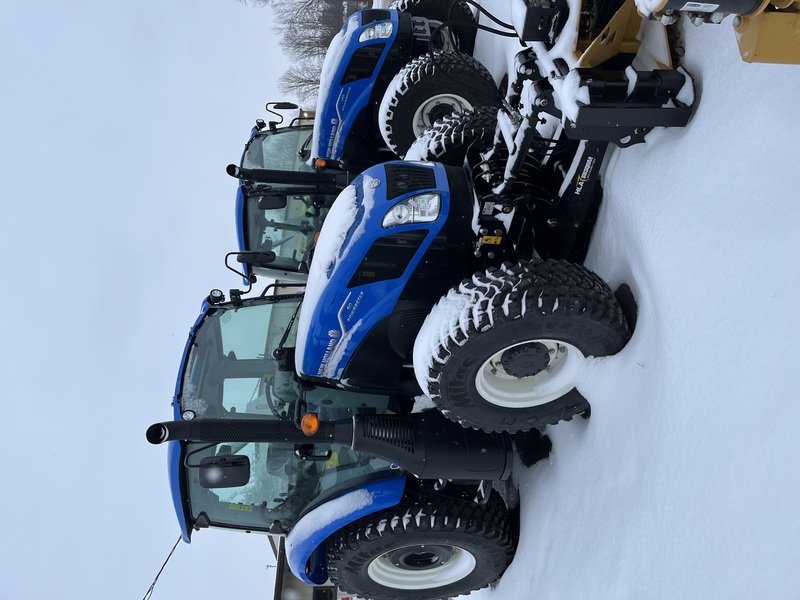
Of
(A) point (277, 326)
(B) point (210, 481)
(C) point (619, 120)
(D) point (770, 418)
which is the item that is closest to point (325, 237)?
(A) point (277, 326)

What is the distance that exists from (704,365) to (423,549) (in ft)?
6.32

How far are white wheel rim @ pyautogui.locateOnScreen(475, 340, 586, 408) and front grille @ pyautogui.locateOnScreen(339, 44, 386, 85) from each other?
3087mm

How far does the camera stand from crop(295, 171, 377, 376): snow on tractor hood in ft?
9.18

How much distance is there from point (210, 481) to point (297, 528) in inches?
26.6

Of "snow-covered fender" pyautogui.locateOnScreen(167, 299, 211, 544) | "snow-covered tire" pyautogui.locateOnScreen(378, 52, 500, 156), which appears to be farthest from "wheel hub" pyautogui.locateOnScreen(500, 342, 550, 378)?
"snow-covered tire" pyautogui.locateOnScreen(378, 52, 500, 156)

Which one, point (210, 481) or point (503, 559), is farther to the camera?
point (503, 559)

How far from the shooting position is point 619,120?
2.27 metres

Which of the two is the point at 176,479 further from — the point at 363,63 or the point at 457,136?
the point at 363,63

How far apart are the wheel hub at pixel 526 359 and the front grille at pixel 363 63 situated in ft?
10.3

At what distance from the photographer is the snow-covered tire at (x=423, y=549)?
3.09 metres

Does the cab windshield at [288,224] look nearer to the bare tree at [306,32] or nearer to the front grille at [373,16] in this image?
the front grille at [373,16]

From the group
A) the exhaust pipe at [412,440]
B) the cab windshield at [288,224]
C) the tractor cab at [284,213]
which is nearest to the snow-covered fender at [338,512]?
the exhaust pipe at [412,440]

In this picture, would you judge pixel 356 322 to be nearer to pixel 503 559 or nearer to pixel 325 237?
pixel 325 237

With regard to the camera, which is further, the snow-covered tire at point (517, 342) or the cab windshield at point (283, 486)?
the cab windshield at point (283, 486)
